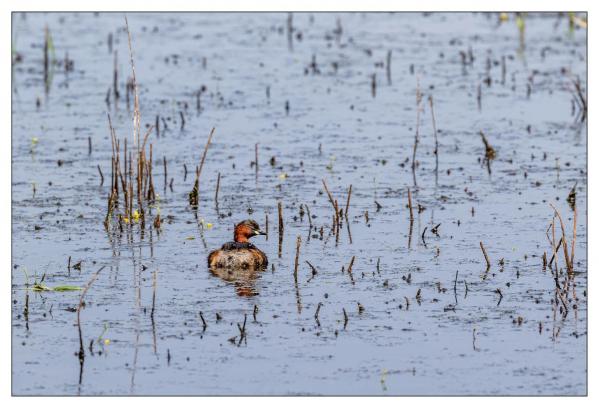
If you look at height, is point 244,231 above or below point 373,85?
Answer: below

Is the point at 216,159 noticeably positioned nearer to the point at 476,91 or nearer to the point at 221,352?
the point at 476,91

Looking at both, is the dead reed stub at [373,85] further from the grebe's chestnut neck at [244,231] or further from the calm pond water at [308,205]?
the grebe's chestnut neck at [244,231]

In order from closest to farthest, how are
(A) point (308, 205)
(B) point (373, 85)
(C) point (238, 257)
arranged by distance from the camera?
(C) point (238, 257) → (A) point (308, 205) → (B) point (373, 85)

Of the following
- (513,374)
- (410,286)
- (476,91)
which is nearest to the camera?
(513,374)

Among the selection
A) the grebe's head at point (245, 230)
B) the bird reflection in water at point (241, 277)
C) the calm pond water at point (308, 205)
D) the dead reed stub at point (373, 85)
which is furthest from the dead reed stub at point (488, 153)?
the bird reflection in water at point (241, 277)

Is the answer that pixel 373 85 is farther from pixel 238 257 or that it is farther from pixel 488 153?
pixel 238 257

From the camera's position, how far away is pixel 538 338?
10336 millimetres

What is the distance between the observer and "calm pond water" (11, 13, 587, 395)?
9.88m

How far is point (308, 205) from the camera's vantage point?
14.7 meters

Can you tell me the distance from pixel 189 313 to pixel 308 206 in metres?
4.01

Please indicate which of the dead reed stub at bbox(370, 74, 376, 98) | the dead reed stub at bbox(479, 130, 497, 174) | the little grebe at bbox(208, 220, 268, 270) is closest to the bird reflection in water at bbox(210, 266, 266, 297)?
the little grebe at bbox(208, 220, 268, 270)

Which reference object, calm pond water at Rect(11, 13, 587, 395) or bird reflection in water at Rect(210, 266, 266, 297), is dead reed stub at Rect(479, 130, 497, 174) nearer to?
calm pond water at Rect(11, 13, 587, 395)

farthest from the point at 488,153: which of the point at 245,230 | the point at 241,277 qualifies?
the point at 241,277

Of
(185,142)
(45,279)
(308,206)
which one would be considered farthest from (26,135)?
(45,279)
